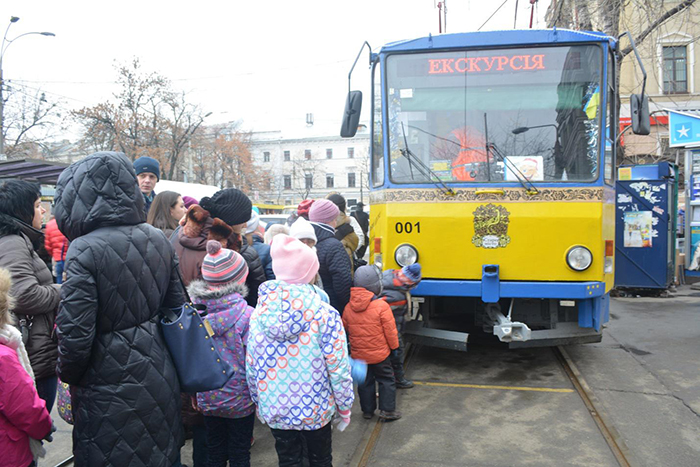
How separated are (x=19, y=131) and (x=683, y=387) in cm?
3016

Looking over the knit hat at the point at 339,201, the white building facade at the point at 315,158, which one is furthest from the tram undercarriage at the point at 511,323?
the white building facade at the point at 315,158

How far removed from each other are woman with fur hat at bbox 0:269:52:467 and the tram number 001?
381cm

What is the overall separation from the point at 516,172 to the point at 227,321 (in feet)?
11.8

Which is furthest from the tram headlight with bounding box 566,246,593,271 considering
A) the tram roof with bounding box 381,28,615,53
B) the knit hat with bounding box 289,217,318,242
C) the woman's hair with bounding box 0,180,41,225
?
the woman's hair with bounding box 0,180,41,225

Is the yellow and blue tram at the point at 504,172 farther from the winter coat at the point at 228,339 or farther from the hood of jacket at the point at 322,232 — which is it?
the winter coat at the point at 228,339

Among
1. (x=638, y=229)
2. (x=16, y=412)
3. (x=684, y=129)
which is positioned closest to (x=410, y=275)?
(x=16, y=412)

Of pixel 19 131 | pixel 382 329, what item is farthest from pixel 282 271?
pixel 19 131

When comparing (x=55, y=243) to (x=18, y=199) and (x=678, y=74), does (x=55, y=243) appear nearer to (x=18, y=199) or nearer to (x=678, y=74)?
(x=18, y=199)

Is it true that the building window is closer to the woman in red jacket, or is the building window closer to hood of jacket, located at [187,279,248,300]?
the woman in red jacket

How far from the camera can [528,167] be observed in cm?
562

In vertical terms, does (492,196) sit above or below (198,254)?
above

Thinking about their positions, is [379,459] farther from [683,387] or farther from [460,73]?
[460,73]

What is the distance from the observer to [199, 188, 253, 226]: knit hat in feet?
12.7

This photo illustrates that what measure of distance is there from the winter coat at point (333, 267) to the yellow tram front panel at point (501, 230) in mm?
1105
